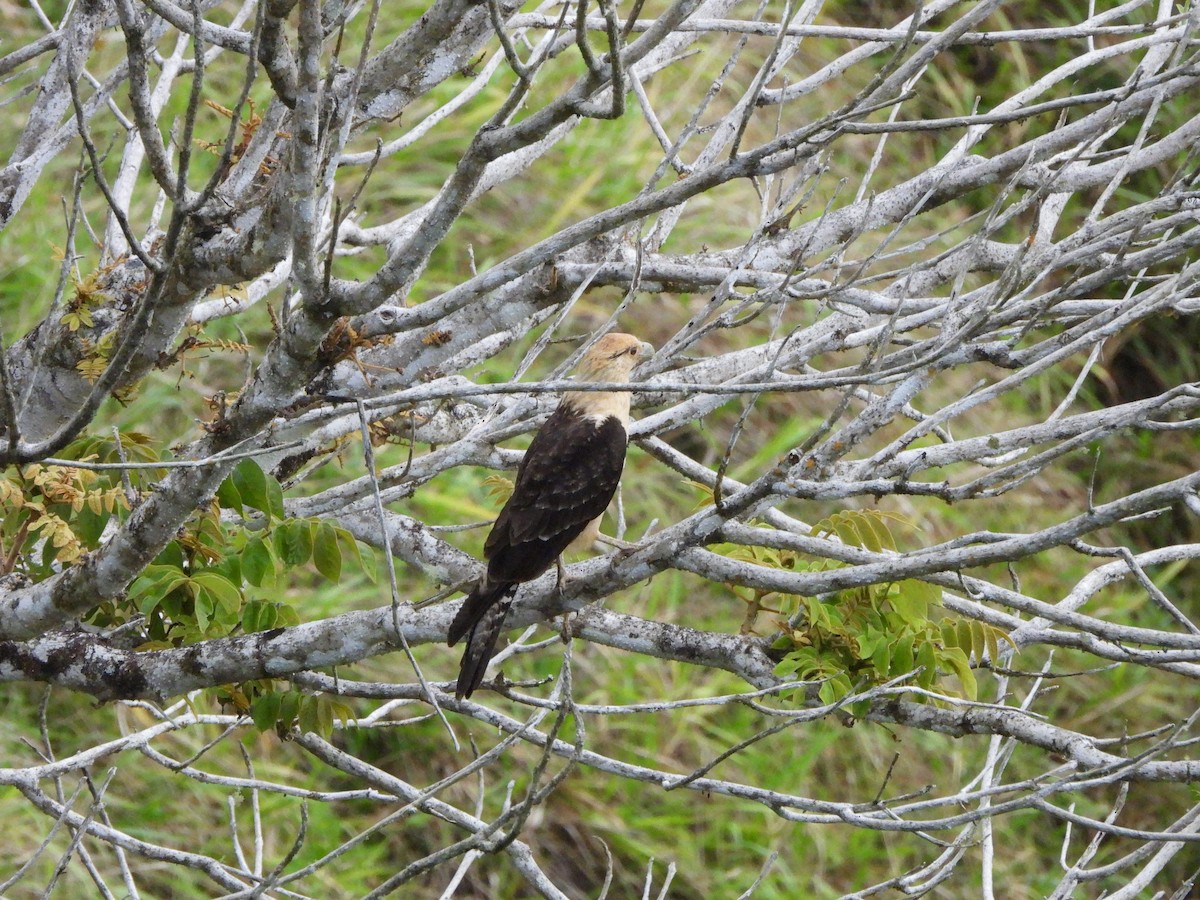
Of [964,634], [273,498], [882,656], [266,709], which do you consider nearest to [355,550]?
[273,498]

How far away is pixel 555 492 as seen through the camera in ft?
15.9

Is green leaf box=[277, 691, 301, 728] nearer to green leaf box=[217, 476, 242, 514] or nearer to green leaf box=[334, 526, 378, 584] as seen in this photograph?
green leaf box=[334, 526, 378, 584]

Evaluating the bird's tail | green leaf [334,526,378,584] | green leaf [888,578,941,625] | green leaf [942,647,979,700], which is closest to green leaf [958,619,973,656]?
green leaf [942,647,979,700]

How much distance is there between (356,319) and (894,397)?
1.41 m

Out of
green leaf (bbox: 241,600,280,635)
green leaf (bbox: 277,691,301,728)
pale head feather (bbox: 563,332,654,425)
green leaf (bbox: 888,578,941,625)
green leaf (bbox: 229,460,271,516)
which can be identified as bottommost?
green leaf (bbox: 888,578,941,625)

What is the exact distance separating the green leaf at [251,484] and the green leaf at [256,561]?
16 centimetres

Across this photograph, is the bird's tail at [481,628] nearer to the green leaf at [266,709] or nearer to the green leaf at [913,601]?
the green leaf at [266,709]

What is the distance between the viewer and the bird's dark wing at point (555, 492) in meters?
4.44

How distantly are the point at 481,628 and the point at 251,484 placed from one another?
828 millimetres

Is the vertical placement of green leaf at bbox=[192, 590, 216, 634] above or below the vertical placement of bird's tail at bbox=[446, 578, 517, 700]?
above

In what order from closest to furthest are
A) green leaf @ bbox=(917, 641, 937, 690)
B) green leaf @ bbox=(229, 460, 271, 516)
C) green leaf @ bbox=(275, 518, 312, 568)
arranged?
green leaf @ bbox=(917, 641, 937, 690) < green leaf @ bbox=(229, 460, 271, 516) < green leaf @ bbox=(275, 518, 312, 568)

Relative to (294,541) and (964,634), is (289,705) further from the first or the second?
(964,634)

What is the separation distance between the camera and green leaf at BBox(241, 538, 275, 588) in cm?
389

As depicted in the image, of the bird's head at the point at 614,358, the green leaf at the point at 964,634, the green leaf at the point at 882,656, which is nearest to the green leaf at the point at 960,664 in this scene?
the green leaf at the point at 964,634
